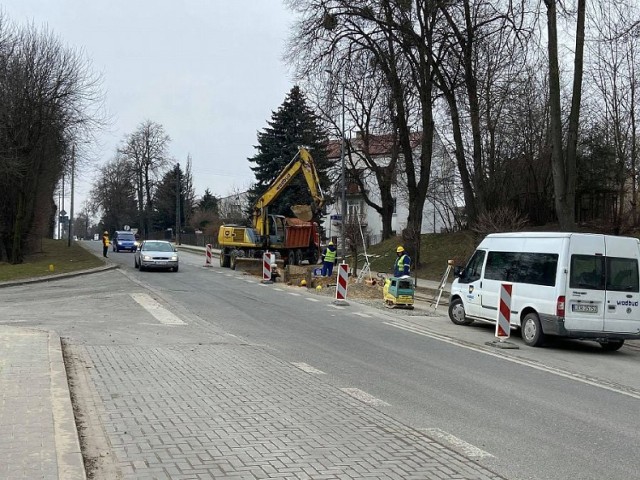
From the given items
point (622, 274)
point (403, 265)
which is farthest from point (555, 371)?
point (403, 265)

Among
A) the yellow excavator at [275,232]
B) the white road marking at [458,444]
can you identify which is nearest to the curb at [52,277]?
the yellow excavator at [275,232]

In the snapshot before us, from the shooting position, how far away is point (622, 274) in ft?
43.1

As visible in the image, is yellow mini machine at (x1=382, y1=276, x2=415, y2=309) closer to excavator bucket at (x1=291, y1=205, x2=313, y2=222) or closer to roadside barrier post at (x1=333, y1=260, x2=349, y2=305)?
roadside barrier post at (x1=333, y1=260, x2=349, y2=305)

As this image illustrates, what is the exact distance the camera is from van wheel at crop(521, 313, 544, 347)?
13047 mm

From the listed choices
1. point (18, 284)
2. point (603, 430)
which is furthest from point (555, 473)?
point (18, 284)

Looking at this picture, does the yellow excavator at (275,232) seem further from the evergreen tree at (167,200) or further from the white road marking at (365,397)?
the evergreen tree at (167,200)

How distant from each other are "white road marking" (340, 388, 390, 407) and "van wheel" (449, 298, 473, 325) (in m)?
8.60

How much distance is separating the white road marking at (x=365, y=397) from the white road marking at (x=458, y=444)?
107 centimetres

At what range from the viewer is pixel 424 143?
103ft

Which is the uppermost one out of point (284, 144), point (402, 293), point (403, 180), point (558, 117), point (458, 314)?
point (284, 144)

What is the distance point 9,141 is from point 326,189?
2440 centimetres

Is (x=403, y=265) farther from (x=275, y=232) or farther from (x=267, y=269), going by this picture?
(x=275, y=232)

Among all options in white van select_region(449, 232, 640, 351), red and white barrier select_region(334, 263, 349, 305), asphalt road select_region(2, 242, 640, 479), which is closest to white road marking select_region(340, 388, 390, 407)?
asphalt road select_region(2, 242, 640, 479)

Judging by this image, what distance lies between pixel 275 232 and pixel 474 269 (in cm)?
1933
